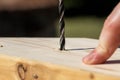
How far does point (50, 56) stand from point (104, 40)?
21 cm

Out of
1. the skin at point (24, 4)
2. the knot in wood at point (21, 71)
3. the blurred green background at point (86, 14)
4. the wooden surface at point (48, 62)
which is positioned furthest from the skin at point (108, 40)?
the skin at point (24, 4)

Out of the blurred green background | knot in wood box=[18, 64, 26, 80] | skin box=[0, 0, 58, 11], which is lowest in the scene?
the blurred green background

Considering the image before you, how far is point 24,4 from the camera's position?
6.84 meters

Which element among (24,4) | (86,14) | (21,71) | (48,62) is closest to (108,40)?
(48,62)

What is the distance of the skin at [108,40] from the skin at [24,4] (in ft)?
17.7

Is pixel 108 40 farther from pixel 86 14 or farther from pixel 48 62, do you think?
pixel 86 14

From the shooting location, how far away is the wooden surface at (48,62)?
47.1 inches

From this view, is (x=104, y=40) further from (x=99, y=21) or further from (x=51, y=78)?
(x=99, y=21)

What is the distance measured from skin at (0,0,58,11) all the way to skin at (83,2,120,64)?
212 inches

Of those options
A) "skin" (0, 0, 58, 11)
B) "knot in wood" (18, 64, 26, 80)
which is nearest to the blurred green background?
"skin" (0, 0, 58, 11)

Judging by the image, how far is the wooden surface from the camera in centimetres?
120

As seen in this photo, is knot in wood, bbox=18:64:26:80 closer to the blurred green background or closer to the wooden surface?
the wooden surface

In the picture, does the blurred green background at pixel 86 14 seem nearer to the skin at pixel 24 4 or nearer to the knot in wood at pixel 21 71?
the skin at pixel 24 4

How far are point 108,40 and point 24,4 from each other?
5620 mm
